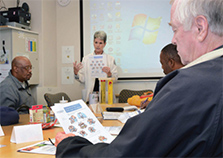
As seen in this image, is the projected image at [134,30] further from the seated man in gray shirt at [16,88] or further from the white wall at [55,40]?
the seated man in gray shirt at [16,88]

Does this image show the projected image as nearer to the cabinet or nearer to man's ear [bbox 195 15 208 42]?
the cabinet

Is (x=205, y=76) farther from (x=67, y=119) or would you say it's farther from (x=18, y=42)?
(x=18, y=42)

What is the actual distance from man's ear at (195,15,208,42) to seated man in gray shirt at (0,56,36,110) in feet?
6.64

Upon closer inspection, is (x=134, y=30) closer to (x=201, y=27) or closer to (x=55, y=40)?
(x=55, y=40)

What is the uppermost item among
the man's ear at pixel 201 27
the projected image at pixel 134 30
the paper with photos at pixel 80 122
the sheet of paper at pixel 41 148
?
the projected image at pixel 134 30

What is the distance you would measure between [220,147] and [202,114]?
0.09 m

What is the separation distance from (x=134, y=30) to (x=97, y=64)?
143cm

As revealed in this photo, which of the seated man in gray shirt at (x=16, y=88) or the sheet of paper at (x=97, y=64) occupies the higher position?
the sheet of paper at (x=97, y=64)

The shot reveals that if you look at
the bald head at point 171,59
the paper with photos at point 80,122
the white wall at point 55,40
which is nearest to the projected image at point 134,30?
the white wall at point 55,40

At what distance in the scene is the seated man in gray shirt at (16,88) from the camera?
2.41 m

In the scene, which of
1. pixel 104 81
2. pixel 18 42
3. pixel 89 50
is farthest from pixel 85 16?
pixel 104 81

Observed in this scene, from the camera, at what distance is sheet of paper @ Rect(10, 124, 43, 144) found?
3.95 ft

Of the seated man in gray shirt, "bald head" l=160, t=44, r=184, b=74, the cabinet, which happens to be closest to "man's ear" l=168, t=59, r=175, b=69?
"bald head" l=160, t=44, r=184, b=74

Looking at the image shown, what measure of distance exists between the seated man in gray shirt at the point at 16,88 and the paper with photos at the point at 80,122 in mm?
1344
